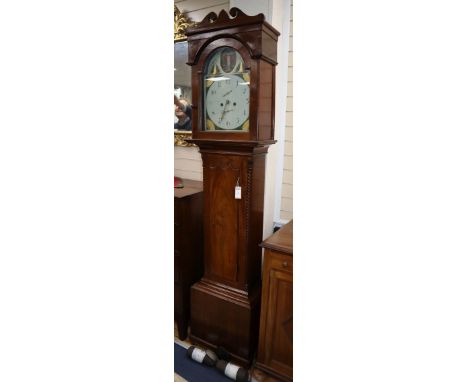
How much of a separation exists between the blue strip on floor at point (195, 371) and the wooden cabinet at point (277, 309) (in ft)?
0.82

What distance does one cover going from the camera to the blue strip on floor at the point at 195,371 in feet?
5.81

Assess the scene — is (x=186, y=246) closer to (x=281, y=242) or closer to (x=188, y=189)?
(x=188, y=189)

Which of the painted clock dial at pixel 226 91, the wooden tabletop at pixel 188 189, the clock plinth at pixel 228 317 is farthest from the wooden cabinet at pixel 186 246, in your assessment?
the painted clock dial at pixel 226 91

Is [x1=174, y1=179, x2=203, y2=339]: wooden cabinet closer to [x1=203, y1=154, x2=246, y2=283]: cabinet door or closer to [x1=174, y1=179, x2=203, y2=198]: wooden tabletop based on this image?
[x1=174, y1=179, x2=203, y2=198]: wooden tabletop

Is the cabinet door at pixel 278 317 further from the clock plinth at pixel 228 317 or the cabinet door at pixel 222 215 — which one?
the cabinet door at pixel 222 215

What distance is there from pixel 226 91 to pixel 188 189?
710mm

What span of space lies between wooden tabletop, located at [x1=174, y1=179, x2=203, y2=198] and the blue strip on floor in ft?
3.20

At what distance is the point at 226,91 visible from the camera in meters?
1.62
